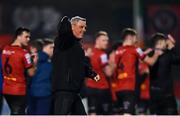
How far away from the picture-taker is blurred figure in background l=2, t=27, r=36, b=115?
47.0ft

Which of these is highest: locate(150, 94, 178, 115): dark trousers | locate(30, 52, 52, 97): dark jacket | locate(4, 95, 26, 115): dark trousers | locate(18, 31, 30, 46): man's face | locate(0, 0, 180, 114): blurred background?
locate(0, 0, 180, 114): blurred background

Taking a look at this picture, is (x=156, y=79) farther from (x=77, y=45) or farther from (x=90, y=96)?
(x=77, y=45)

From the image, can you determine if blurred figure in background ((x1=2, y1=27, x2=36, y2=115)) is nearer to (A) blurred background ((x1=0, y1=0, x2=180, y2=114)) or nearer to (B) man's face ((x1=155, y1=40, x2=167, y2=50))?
(B) man's face ((x1=155, y1=40, x2=167, y2=50))

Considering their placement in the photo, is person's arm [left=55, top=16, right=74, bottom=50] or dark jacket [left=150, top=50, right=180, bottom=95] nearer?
person's arm [left=55, top=16, right=74, bottom=50]

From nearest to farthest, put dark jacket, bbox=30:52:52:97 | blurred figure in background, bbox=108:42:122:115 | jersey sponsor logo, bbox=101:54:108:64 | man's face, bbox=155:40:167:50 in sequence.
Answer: man's face, bbox=155:40:167:50
dark jacket, bbox=30:52:52:97
jersey sponsor logo, bbox=101:54:108:64
blurred figure in background, bbox=108:42:122:115

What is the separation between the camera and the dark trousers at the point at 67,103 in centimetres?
1197

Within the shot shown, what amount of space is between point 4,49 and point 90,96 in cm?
277

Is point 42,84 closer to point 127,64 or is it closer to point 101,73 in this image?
point 101,73

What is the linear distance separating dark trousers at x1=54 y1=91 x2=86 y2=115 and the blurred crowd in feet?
7.87

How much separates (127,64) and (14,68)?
2.14m

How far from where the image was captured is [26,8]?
27562 millimetres

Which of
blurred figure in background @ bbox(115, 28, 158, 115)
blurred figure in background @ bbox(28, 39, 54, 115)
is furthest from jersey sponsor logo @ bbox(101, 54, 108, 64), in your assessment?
blurred figure in background @ bbox(28, 39, 54, 115)

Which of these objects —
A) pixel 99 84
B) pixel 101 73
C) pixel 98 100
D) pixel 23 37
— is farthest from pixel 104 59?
pixel 23 37

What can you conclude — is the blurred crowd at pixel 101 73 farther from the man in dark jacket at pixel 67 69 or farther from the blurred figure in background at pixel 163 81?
the man in dark jacket at pixel 67 69
